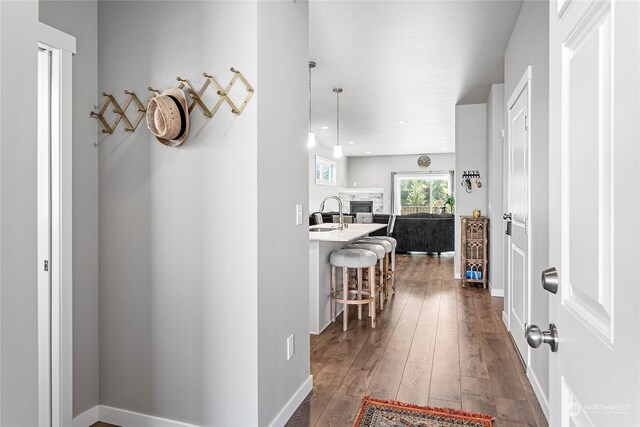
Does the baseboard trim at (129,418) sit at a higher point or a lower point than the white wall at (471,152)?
lower

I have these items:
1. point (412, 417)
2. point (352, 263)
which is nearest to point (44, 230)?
point (412, 417)

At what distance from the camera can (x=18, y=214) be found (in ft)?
2.67

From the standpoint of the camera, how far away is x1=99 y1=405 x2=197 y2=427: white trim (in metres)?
2.03

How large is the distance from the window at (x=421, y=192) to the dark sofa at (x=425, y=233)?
4.10 meters

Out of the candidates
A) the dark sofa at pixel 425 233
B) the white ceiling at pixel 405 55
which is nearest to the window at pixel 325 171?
the dark sofa at pixel 425 233

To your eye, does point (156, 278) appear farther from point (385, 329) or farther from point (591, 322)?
point (385, 329)

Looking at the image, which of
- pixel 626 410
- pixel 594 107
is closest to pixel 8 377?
pixel 626 410

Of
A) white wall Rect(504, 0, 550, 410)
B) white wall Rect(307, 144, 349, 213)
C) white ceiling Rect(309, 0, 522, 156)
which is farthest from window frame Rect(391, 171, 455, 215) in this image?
white wall Rect(504, 0, 550, 410)

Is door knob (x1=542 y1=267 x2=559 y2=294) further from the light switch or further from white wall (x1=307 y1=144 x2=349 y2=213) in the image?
white wall (x1=307 y1=144 x2=349 y2=213)

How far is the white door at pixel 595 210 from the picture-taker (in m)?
0.52

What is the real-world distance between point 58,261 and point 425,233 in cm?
761

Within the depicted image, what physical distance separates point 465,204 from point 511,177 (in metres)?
2.74

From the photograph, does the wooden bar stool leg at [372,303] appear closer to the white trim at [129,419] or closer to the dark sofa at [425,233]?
the white trim at [129,419]

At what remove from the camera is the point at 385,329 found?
3748 millimetres
